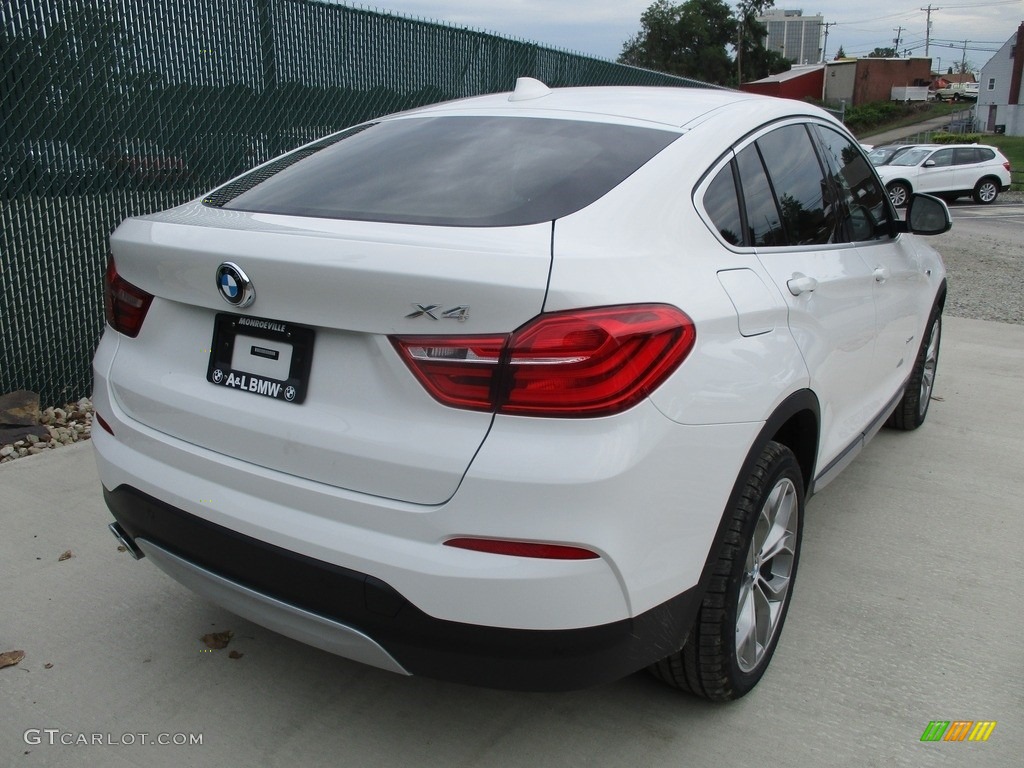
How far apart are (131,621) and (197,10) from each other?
13.7 feet

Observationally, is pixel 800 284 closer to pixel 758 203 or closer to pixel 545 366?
pixel 758 203

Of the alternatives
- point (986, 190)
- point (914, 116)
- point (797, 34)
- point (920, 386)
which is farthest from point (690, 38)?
point (797, 34)

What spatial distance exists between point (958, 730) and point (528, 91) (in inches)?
94.5

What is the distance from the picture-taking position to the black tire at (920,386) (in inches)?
185

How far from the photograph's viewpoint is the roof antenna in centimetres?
304

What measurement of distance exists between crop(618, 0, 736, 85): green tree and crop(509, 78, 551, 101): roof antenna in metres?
78.3

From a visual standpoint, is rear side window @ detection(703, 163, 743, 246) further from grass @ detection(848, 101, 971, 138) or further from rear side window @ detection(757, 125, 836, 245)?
grass @ detection(848, 101, 971, 138)

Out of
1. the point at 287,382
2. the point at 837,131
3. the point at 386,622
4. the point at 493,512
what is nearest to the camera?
the point at 493,512

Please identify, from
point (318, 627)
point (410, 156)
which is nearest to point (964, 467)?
point (410, 156)

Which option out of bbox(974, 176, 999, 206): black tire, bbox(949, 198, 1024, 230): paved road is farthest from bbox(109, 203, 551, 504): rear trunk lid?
bbox(974, 176, 999, 206): black tire

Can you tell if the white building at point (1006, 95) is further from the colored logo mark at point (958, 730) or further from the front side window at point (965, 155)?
the colored logo mark at point (958, 730)

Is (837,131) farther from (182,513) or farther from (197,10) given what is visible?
(197,10)

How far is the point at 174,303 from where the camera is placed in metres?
2.34

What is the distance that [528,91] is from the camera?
3.07 metres
